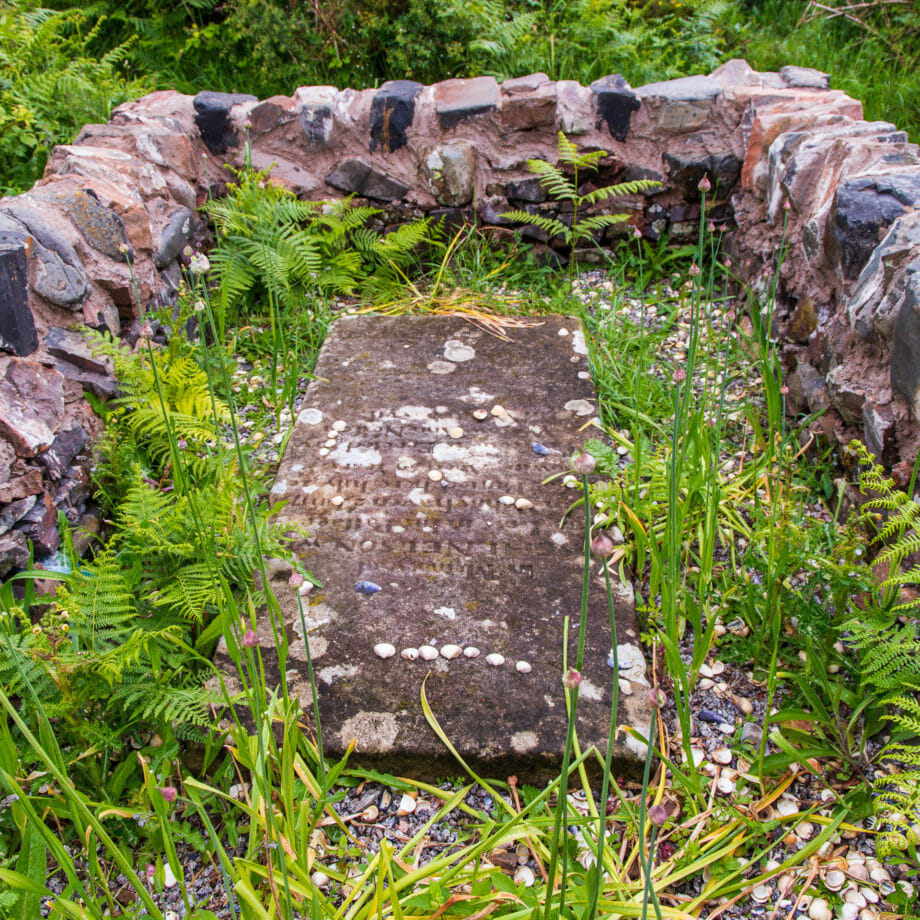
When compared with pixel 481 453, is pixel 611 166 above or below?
above

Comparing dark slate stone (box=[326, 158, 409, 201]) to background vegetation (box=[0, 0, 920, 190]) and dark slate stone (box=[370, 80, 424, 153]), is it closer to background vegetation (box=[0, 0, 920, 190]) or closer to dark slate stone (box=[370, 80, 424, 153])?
dark slate stone (box=[370, 80, 424, 153])

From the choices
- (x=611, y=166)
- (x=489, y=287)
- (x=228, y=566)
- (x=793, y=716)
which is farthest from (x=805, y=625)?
(x=611, y=166)

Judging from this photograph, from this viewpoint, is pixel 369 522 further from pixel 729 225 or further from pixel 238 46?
pixel 238 46

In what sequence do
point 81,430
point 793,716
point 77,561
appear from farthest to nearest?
point 81,430, point 77,561, point 793,716

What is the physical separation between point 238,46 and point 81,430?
3.82 metres

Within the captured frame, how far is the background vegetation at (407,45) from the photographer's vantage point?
409 cm

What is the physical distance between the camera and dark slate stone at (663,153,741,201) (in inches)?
141

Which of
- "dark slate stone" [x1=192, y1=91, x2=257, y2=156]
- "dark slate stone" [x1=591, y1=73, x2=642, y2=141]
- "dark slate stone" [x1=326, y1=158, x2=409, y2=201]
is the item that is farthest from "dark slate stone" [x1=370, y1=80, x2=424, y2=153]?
"dark slate stone" [x1=591, y1=73, x2=642, y2=141]

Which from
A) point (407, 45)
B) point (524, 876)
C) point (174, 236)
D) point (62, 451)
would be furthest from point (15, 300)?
point (407, 45)

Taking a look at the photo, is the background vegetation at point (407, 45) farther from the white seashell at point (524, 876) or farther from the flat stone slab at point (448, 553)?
the white seashell at point (524, 876)

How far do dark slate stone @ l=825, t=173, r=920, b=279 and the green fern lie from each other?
85 cm

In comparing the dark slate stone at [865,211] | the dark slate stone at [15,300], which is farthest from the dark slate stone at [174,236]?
the dark slate stone at [865,211]

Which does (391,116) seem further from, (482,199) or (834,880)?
(834,880)

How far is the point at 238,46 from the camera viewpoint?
498 centimetres
